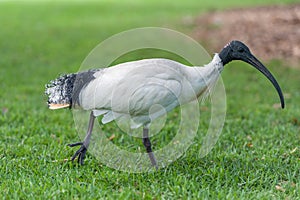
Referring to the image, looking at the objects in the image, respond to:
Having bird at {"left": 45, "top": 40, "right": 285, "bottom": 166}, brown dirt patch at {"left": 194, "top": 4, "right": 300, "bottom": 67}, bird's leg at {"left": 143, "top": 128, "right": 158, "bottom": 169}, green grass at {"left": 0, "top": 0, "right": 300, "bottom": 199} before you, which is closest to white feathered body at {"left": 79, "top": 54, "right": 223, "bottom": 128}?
bird at {"left": 45, "top": 40, "right": 285, "bottom": 166}

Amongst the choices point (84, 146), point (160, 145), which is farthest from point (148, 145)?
point (160, 145)

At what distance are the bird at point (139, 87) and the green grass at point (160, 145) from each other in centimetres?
42

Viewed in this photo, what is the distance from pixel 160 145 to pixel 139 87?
Answer: 140cm

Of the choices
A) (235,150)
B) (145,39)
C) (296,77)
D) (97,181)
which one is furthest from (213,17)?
(97,181)

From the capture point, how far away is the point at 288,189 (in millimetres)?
4047

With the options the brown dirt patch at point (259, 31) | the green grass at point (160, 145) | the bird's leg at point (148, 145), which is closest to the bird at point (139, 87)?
the bird's leg at point (148, 145)

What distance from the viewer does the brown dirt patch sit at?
38.6 feet

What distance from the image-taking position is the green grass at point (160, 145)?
3.95 meters

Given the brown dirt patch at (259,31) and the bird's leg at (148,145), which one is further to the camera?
the brown dirt patch at (259,31)

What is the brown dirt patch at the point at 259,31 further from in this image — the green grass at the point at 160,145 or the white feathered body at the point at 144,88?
the white feathered body at the point at 144,88

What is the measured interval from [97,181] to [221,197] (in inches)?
40.1

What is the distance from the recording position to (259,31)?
45.8 feet

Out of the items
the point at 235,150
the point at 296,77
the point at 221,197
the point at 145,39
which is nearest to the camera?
the point at 221,197

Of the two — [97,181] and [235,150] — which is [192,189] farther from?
[235,150]
